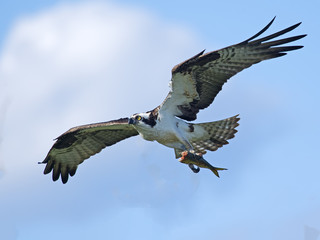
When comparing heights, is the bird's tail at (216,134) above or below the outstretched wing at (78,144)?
below

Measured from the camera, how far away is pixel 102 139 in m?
19.4

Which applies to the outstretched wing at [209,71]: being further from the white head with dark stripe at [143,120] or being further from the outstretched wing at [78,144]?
the outstretched wing at [78,144]

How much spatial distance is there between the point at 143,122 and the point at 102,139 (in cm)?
259

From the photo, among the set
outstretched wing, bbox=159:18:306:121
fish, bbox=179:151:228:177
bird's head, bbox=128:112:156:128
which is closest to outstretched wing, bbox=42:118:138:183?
bird's head, bbox=128:112:156:128

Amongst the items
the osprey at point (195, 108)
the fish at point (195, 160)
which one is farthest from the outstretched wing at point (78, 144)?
the fish at point (195, 160)

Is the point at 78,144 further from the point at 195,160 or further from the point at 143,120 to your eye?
the point at 195,160

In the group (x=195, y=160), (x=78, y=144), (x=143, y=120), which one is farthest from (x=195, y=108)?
(x=78, y=144)

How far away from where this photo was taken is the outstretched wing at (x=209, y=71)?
16.3 m

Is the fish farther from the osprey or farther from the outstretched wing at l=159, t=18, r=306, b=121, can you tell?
the outstretched wing at l=159, t=18, r=306, b=121

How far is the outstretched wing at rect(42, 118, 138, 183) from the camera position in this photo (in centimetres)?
1875

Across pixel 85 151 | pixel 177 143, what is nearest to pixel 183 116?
pixel 177 143

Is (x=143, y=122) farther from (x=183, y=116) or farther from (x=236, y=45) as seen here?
(x=236, y=45)

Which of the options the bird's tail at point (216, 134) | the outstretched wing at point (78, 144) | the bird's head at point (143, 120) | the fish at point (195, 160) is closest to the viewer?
the fish at point (195, 160)

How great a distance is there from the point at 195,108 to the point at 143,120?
1.21 metres
